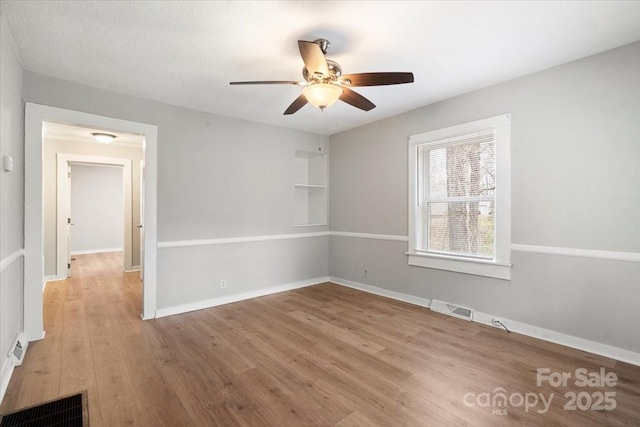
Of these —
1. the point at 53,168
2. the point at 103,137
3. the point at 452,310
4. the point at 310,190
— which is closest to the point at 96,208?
the point at 53,168

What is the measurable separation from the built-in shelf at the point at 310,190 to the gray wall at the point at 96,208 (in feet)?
19.0

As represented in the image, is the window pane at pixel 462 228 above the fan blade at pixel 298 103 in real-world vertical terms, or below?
below

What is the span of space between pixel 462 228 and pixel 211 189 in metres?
3.23

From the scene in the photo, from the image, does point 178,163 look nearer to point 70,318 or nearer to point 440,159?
point 70,318

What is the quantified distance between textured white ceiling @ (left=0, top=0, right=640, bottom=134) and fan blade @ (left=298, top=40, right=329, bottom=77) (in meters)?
0.27

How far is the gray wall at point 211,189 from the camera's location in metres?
3.32

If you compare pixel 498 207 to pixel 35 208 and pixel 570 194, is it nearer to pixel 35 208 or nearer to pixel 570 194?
pixel 570 194

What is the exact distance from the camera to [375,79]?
7.30 ft

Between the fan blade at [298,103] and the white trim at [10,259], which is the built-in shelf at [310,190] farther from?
the white trim at [10,259]

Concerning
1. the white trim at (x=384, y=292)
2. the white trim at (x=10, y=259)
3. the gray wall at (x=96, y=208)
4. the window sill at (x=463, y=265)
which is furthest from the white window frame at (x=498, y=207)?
the gray wall at (x=96, y=208)

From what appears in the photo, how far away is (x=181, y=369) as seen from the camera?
2332mm

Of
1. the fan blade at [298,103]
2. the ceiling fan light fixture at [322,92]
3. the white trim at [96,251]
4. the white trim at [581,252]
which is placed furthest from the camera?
the white trim at [96,251]

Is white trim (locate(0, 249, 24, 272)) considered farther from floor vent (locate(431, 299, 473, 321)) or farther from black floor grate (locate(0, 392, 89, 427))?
floor vent (locate(431, 299, 473, 321))

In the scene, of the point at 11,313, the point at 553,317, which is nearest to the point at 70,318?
the point at 11,313
